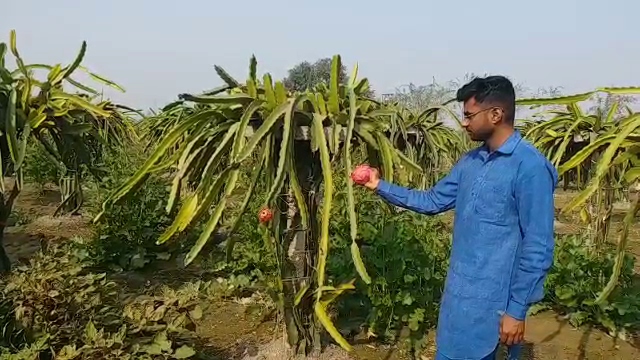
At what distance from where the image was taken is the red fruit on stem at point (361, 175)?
8.12 ft

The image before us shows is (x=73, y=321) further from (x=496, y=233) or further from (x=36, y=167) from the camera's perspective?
(x=36, y=167)

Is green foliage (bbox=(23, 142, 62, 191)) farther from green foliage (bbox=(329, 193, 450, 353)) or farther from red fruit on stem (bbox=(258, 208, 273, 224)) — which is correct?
red fruit on stem (bbox=(258, 208, 273, 224))

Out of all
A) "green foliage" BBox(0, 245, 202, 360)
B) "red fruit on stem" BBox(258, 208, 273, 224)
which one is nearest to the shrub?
"green foliage" BBox(0, 245, 202, 360)

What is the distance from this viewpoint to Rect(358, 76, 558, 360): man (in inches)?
82.8

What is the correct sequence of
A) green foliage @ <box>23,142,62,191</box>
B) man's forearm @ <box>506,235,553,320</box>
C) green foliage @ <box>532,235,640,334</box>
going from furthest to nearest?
green foliage @ <box>23,142,62,191</box>, green foliage @ <box>532,235,640,334</box>, man's forearm @ <box>506,235,553,320</box>

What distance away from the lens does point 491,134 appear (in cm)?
220

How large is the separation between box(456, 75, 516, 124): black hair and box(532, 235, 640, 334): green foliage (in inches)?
90.4

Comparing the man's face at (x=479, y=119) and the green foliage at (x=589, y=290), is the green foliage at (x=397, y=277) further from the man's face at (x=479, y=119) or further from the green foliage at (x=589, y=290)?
the man's face at (x=479, y=119)

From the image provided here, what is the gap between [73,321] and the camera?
2.75m

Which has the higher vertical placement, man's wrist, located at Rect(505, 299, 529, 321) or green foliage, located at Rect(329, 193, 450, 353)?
man's wrist, located at Rect(505, 299, 529, 321)

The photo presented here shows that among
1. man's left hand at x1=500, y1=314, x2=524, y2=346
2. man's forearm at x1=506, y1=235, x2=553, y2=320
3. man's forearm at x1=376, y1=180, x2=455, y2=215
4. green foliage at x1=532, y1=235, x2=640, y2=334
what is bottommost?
green foliage at x1=532, y1=235, x2=640, y2=334

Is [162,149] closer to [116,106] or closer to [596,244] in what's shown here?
[596,244]

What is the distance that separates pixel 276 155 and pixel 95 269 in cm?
294

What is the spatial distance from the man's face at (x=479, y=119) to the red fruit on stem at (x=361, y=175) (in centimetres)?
46
